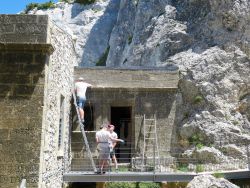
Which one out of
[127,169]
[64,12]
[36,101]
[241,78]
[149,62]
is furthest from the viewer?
[64,12]

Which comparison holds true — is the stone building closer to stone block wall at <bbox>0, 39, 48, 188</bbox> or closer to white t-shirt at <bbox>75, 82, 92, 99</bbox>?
stone block wall at <bbox>0, 39, 48, 188</bbox>

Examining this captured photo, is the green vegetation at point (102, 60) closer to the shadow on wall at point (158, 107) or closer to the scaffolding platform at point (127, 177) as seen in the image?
the shadow on wall at point (158, 107)

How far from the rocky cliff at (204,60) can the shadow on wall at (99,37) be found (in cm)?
942

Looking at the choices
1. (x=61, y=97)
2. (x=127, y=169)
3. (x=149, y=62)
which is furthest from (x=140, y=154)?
(x=149, y=62)

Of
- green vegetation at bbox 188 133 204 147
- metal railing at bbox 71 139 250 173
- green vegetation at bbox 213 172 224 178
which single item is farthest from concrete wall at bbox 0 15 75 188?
green vegetation at bbox 188 133 204 147

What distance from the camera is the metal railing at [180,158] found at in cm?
1573

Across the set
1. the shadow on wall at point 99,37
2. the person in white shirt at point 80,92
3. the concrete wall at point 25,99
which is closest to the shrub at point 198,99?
the person in white shirt at point 80,92

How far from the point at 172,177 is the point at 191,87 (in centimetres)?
571

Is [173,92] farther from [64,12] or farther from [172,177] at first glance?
[64,12]

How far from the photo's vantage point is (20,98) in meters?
10.0

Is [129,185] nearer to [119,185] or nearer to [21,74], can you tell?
[119,185]

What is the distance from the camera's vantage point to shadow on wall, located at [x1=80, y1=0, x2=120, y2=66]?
3484 centimetres

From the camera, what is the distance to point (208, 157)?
656 inches

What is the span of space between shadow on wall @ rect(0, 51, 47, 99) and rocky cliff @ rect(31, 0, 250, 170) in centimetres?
852
